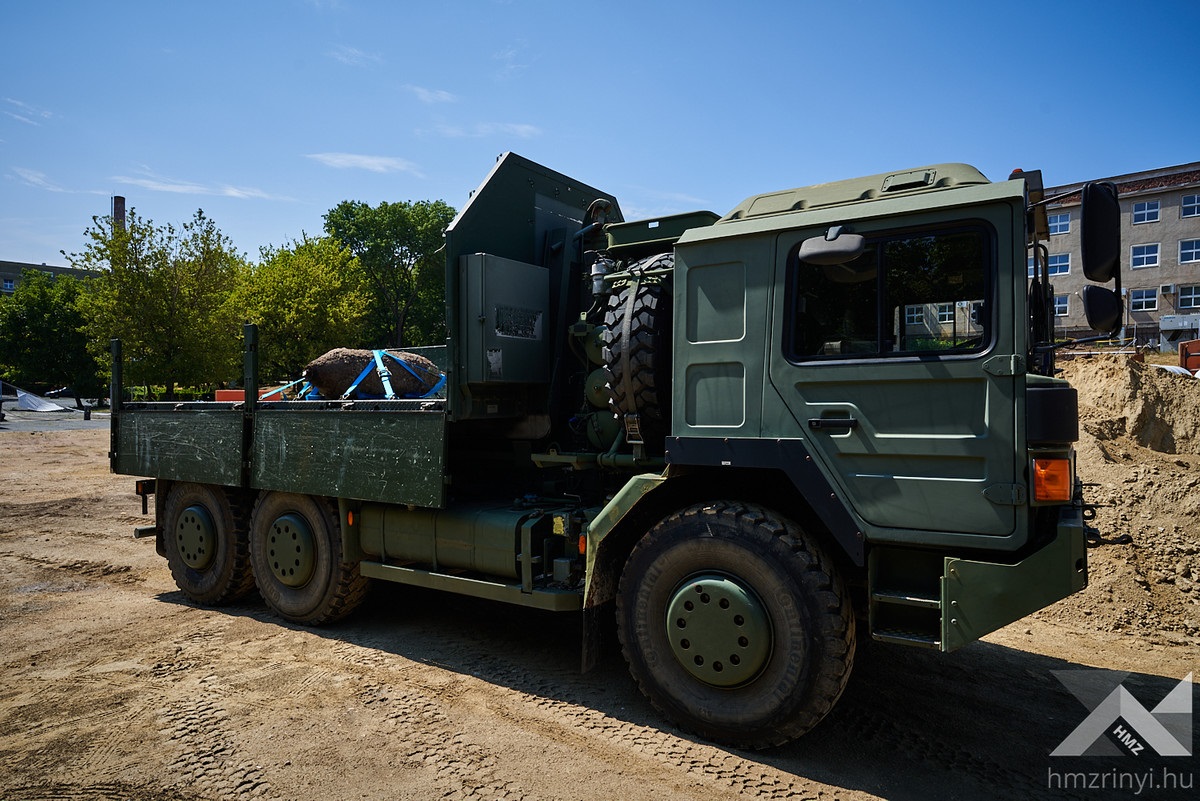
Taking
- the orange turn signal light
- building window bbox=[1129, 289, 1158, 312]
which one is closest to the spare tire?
the orange turn signal light

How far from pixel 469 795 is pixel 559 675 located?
171 cm

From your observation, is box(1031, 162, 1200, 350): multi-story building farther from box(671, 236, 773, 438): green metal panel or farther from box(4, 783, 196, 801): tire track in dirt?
box(4, 783, 196, 801): tire track in dirt

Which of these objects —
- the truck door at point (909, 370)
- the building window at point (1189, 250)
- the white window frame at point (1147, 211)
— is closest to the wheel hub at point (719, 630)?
the truck door at point (909, 370)

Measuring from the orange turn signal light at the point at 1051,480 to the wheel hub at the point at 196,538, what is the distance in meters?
7.16

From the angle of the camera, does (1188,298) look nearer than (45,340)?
Yes

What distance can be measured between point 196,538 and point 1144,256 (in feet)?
155

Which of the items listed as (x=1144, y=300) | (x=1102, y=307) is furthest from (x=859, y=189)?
(x=1144, y=300)

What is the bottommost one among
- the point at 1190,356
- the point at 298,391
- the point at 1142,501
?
the point at 1142,501

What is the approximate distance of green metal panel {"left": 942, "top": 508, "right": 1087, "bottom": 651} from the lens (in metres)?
3.55

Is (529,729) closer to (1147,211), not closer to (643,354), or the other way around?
(643,354)

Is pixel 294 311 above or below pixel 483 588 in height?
above

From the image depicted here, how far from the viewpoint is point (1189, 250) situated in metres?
38.5

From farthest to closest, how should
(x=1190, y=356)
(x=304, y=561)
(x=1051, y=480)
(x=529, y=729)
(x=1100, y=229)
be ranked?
(x=1190, y=356)
(x=304, y=561)
(x=529, y=729)
(x=1051, y=480)
(x=1100, y=229)

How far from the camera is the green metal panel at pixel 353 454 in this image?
5664 mm
